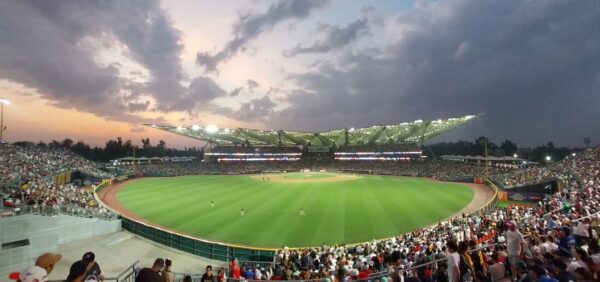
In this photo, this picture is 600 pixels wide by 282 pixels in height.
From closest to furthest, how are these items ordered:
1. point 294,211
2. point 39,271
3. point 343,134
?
point 39,271 → point 294,211 → point 343,134

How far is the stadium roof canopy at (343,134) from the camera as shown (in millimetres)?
59688

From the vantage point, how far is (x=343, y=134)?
7431cm

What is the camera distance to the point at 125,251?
1886 cm

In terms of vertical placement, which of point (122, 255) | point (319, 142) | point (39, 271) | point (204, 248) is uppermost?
point (319, 142)

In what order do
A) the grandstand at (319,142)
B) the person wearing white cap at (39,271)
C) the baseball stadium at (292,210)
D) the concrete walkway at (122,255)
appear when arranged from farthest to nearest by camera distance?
the grandstand at (319,142) → the baseball stadium at (292,210) → the concrete walkway at (122,255) → the person wearing white cap at (39,271)

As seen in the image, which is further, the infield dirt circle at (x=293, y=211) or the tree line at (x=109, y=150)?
the tree line at (x=109, y=150)

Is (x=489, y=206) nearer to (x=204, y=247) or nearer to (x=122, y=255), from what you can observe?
(x=204, y=247)

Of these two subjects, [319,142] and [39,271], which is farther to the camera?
[319,142]

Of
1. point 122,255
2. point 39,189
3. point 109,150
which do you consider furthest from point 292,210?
point 109,150

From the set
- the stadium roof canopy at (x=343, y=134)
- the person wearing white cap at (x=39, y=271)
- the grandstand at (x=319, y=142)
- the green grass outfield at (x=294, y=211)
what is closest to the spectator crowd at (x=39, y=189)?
the green grass outfield at (x=294, y=211)

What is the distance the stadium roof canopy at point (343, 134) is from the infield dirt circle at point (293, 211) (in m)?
16.1

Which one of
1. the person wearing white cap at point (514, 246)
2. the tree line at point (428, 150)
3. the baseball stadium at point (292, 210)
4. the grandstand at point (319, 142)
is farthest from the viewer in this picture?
the tree line at point (428, 150)

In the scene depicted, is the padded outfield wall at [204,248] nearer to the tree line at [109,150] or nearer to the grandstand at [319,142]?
the grandstand at [319,142]

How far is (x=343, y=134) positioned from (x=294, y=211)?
47265 mm
